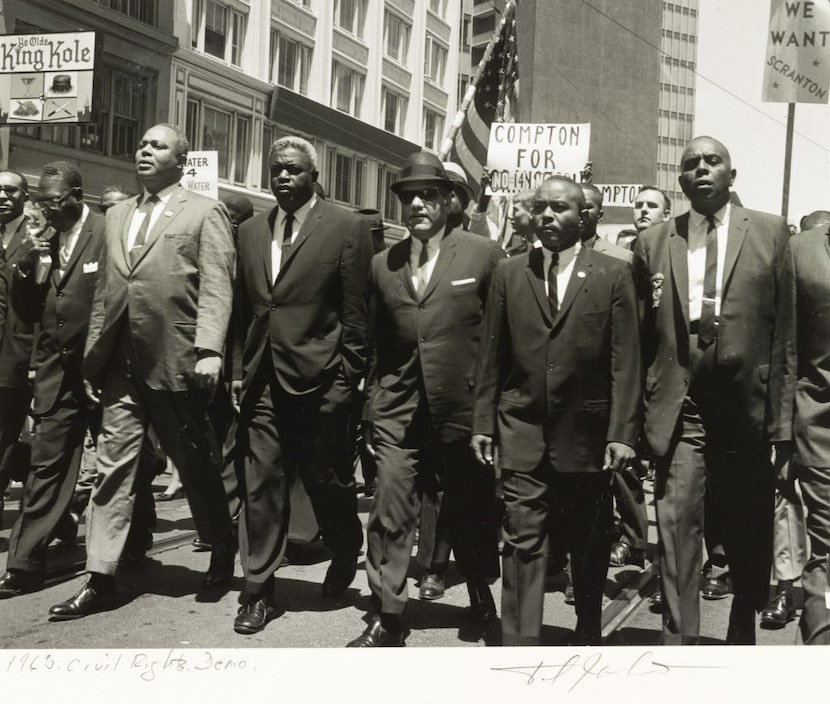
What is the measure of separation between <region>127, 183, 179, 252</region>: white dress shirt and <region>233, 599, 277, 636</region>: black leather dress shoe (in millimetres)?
1738

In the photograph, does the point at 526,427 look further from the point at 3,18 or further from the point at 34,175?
the point at 3,18

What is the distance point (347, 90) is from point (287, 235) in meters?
21.1

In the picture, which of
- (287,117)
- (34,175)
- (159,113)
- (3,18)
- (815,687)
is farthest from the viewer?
(287,117)

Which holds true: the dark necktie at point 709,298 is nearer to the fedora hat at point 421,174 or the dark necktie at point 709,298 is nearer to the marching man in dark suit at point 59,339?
the fedora hat at point 421,174

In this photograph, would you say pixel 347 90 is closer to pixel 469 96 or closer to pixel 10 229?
pixel 469 96

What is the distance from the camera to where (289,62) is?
21812 millimetres

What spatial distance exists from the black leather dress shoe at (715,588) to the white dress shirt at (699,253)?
1822mm

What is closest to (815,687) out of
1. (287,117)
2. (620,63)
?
(620,63)

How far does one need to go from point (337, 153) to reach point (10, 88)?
13890 mm

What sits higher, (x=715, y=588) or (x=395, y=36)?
(x=395, y=36)

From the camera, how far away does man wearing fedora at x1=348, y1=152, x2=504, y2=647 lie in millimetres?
4395

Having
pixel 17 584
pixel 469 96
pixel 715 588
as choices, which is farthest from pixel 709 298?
pixel 469 96

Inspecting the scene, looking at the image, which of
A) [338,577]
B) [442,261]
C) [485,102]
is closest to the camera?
[442,261]

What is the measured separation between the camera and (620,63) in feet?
28.2
